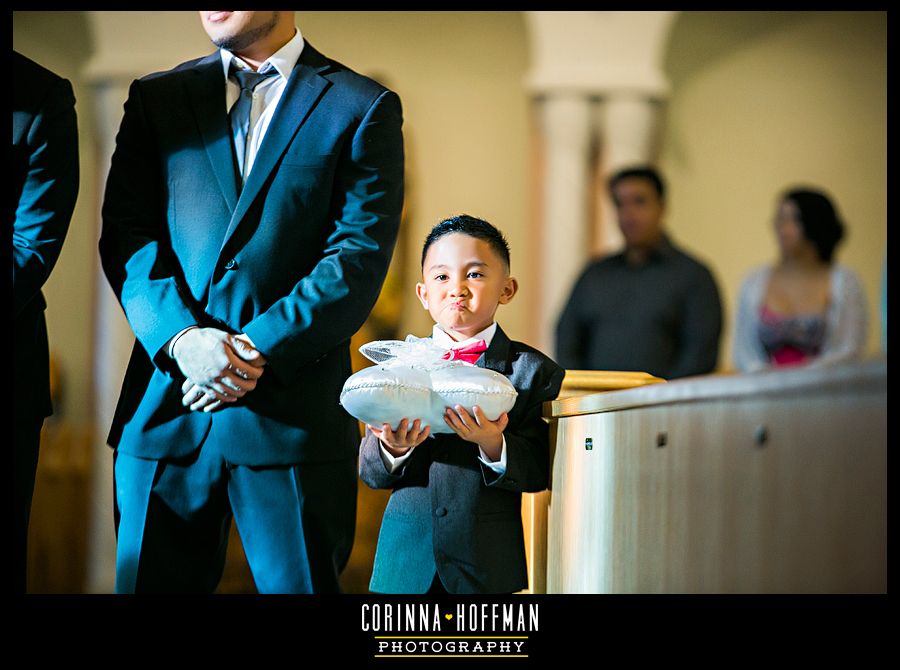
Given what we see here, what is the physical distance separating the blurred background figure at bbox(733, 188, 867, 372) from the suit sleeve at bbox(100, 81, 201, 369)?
150cm

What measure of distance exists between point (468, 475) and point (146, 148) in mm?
911

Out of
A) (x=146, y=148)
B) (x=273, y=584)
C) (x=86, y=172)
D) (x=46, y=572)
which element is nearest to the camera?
(x=273, y=584)

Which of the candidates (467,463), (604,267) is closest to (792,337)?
(604,267)

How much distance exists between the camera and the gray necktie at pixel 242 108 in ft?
7.25

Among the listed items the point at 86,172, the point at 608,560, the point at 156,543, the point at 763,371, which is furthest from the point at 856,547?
the point at 86,172

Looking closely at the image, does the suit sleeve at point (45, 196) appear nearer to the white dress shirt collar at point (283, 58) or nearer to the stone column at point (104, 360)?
the stone column at point (104, 360)

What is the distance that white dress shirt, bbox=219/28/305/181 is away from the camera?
7.25 feet

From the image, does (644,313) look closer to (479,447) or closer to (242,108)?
(479,447)

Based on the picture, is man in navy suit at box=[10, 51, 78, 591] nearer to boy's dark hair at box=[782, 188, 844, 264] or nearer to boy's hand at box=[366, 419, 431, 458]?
boy's hand at box=[366, 419, 431, 458]

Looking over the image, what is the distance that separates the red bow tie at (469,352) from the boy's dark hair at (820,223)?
5.02ft

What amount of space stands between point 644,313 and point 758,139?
6.92ft

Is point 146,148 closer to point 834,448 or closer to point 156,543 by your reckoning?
point 156,543

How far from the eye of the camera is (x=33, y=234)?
2225mm
